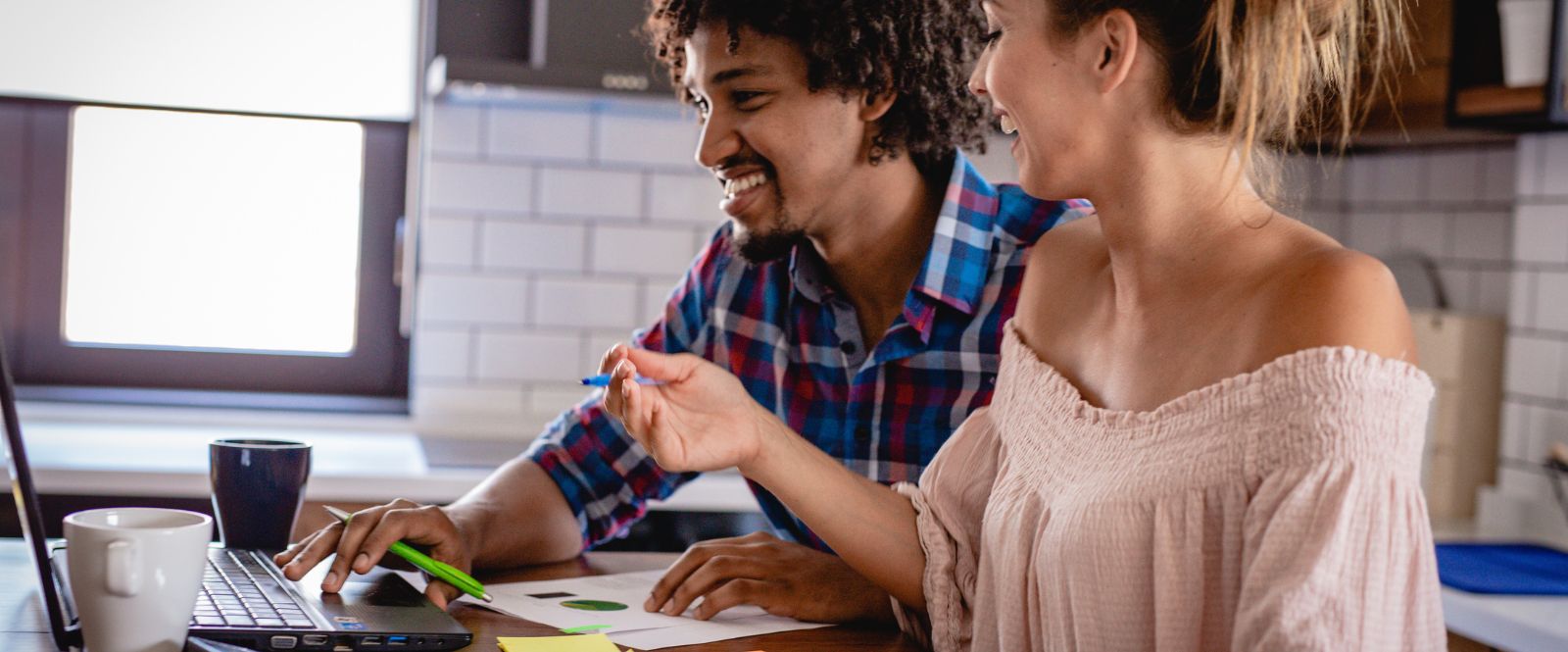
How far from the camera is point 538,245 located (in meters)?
2.99

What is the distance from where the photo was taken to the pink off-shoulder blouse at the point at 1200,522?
0.98 m

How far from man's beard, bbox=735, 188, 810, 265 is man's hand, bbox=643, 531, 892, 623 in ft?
1.55

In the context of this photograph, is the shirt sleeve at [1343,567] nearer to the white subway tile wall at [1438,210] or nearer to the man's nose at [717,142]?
the man's nose at [717,142]

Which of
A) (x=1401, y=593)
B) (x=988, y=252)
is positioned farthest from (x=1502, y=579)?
(x=1401, y=593)

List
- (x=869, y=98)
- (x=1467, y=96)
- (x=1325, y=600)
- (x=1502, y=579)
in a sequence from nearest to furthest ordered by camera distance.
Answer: (x=1325, y=600) → (x=869, y=98) → (x=1502, y=579) → (x=1467, y=96)


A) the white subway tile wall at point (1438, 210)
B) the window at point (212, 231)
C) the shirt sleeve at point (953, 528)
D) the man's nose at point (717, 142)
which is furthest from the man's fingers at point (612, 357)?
the window at point (212, 231)

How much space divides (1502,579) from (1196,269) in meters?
1.27

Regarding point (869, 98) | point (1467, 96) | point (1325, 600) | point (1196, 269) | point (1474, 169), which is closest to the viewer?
point (1325, 600)

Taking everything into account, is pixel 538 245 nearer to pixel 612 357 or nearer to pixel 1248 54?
pixel 612 357

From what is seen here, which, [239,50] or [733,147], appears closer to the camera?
[733,147]

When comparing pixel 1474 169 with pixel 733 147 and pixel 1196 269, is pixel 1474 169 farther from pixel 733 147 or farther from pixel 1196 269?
pixel 1196 269

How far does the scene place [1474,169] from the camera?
2945mm

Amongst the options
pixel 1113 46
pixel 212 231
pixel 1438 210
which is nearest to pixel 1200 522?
pixel 1113 46

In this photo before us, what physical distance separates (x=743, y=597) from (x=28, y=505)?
1.89 ft
